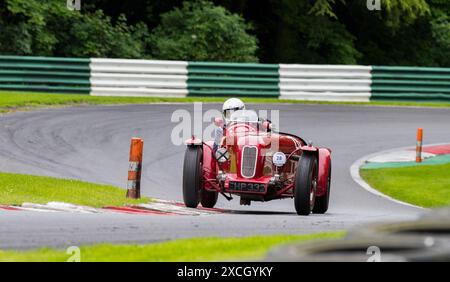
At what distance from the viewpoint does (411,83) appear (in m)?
30.3

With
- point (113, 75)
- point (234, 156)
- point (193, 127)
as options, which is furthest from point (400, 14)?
point (234, 156)

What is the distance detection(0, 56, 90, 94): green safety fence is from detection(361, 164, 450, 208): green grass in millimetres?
11538

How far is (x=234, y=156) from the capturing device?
13.9m

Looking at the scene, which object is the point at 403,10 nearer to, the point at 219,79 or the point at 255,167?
the point at 219,79

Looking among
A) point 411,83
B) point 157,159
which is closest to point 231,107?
point 157,159

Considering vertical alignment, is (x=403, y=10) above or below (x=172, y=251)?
above

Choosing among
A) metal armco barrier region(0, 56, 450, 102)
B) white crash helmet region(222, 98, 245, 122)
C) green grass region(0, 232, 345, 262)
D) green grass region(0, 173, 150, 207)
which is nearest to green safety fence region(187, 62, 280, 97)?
metal armco barrier region(0, 56, 450, 102)

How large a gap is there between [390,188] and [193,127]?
23.9 feet

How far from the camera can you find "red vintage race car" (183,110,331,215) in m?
13.6

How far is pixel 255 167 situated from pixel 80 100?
14123 millimetres

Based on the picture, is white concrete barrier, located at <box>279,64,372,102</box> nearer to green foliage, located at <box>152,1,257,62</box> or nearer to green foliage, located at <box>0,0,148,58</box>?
green foliage, located at <box>152,1,257,62</box>

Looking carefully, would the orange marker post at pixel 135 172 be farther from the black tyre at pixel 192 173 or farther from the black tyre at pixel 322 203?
the black tyre at pixel 322 203

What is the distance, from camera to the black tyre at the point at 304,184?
13422 mm
